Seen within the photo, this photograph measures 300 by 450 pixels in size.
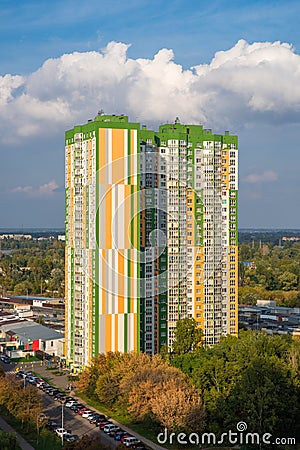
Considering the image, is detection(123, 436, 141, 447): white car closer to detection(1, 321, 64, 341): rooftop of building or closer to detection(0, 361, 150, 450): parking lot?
detection(0, 361, 150, 450): parking lot

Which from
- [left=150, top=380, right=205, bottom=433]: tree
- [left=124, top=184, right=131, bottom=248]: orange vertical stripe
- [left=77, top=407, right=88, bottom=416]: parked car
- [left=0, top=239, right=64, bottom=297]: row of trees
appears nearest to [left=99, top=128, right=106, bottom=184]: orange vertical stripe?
[left=124, top=184, right=131, bottom=248]: orange vertical stripe

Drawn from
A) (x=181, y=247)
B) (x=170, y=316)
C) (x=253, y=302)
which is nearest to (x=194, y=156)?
(x=181, y=247)

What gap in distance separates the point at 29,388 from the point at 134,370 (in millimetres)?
3952

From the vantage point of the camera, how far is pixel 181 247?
97.9 ft

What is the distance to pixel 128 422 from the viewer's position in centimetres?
2283

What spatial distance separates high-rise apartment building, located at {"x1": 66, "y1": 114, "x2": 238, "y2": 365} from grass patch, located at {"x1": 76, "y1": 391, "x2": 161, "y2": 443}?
2.64 meters

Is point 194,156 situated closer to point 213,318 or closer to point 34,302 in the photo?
point 213,318

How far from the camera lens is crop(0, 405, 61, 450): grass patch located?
20188 millimetres

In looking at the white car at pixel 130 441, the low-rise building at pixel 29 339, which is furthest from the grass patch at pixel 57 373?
the white car at pixel 130 441

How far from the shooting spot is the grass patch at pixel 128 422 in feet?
70.5

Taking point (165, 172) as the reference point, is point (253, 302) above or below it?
below

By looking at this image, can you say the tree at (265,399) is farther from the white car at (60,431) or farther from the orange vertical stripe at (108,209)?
the orange vertical stripe at (108,209)

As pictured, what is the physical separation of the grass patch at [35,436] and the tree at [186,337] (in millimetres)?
7837

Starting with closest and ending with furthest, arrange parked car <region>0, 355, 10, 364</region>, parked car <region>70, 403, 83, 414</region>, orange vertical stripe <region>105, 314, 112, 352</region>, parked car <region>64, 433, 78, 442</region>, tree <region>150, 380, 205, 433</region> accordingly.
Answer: tree <region>150, 380, 205, 433</region>
parked car <region>64, 433, 78, 442</region>
parked car <region>70, 403, 83, 414</region>
orange vertical stripe <region>105, 314, 112, 352</region>
parked car <region>0, 355, 10, 364</region>
